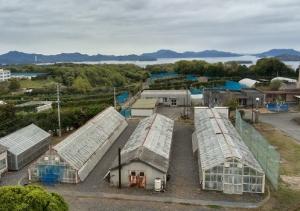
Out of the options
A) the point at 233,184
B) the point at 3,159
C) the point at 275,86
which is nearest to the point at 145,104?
the point at 3,159

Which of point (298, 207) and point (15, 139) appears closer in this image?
point (298, 207)

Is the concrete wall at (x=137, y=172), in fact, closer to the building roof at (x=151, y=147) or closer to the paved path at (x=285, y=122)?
the building roof at (x=151, y=147)

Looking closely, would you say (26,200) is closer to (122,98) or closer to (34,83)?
(122,98)

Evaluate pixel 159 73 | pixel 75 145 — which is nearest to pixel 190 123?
pixel 75 145

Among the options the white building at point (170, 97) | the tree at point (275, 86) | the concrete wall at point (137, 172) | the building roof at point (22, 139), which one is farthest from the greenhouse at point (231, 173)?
the tree at point (275, 86)

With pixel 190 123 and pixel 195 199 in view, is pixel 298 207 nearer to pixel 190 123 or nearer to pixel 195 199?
pixel 195 199

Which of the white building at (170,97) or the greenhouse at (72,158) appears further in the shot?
the white building at (170,97)
